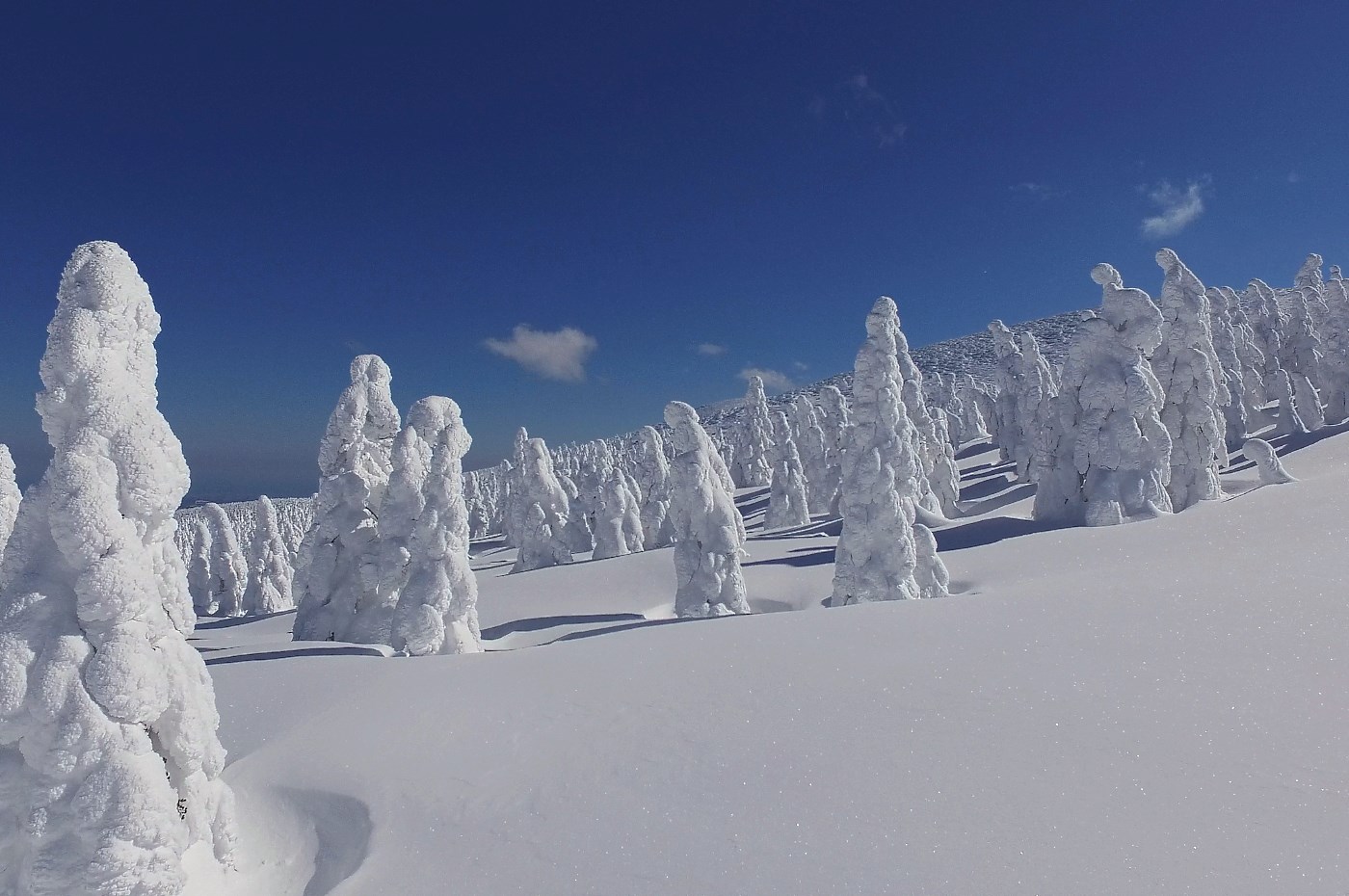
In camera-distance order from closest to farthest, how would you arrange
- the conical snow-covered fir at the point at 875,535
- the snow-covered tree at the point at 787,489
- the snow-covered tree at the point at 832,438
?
the conical snow-covered fir at the point at 875,535 → the snow-covered tree at the point at 787,489 → the snow-covered tree at the point at 832,438

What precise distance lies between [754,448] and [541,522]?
1527 inches

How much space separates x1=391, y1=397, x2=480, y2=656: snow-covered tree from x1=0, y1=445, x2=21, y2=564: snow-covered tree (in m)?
6.26

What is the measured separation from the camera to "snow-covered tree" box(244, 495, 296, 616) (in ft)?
132

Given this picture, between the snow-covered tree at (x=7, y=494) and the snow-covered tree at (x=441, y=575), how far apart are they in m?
6.26

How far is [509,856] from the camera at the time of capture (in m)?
5.86

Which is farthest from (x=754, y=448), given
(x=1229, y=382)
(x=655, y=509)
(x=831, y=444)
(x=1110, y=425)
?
(x=1110, y=425)

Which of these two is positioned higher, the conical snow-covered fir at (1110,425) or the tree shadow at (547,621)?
the conical snow-covered fir at (1110,425)

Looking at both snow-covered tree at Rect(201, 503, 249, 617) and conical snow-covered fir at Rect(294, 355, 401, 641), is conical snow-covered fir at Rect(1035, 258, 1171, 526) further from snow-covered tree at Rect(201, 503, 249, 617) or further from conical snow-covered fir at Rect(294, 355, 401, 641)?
snow-covered tree at Rect(201, 503, 249, 617)

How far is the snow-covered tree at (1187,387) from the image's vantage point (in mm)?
24031

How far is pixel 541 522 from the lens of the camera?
38.8 metres

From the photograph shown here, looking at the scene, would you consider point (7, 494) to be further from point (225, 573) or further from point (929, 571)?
point (225, 573)

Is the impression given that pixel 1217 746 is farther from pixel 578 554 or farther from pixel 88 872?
pixel 578 554

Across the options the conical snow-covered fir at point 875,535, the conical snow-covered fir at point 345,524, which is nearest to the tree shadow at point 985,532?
the conical snow-covered fir at point 875,535

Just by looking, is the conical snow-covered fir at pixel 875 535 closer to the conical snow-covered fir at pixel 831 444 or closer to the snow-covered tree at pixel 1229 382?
the snow-covered tree at pixel 1229 382
